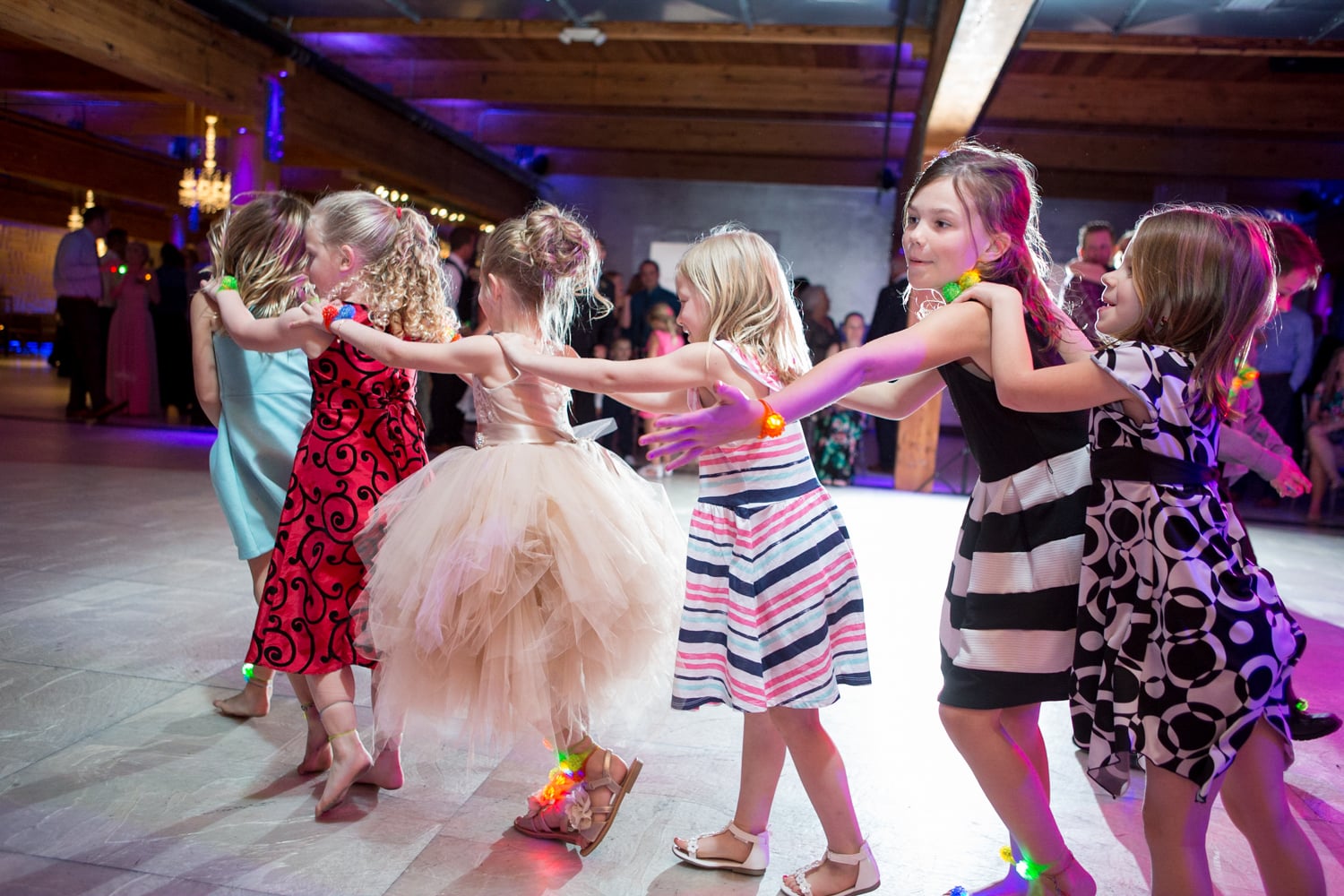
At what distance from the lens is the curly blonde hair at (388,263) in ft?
7.56

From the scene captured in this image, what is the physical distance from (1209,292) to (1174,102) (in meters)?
9.05

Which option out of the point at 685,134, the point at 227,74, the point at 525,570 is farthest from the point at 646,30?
the point at 525,570

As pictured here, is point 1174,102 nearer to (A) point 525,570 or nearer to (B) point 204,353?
(B) point 204,353

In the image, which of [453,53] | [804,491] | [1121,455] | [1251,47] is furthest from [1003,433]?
[453,53]

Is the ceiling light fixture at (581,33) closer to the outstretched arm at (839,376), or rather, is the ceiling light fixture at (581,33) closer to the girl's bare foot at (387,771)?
the girl's bare foot at (387,771)

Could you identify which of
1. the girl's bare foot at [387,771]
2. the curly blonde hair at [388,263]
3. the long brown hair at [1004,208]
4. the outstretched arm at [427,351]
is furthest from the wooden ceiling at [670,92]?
the girl's bare foot at [387,771]

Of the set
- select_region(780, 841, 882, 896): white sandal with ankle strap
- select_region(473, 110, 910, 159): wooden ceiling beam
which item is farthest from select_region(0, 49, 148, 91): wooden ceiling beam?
select_region(780, 841, 882, 896): white sandal with ankle strap

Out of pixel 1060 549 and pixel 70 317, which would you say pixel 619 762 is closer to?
pixel 1060 549

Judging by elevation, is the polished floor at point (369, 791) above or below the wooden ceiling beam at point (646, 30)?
below

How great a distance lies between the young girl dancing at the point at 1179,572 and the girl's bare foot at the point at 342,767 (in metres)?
1.42

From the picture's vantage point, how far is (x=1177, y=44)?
7.34 m

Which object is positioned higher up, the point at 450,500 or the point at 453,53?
the point at 453,53

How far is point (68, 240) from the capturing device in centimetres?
885

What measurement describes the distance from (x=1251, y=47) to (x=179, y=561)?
25.2ft
